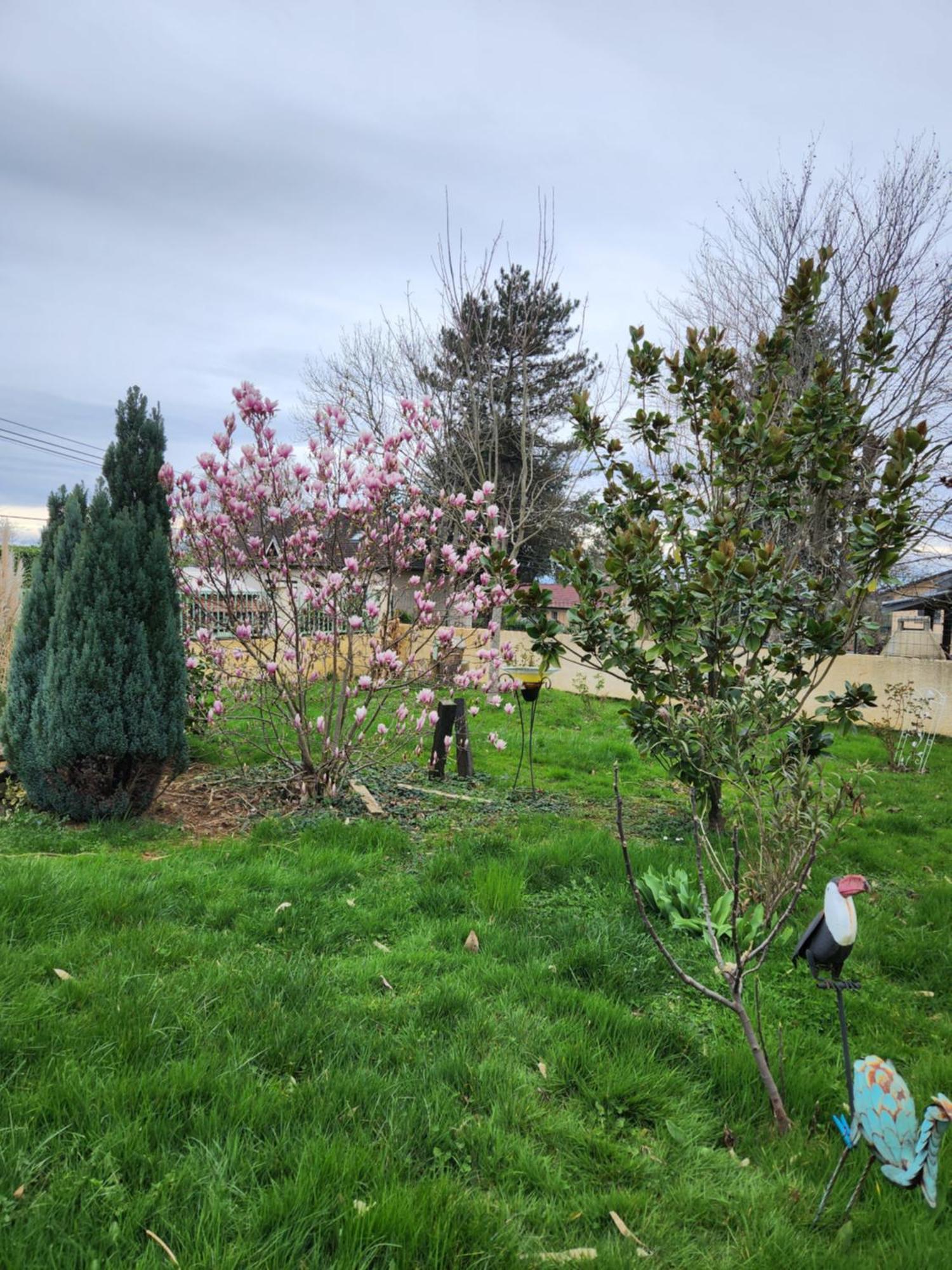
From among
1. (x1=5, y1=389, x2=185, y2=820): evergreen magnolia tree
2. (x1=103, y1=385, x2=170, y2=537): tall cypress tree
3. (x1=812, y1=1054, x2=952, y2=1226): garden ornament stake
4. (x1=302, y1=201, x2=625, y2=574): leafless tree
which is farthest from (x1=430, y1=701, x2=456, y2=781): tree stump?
(x1=302, y1=201, x2=625, y2=574): leafless tree

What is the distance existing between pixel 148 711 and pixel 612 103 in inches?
240

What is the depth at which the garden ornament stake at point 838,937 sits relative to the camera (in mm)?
1488

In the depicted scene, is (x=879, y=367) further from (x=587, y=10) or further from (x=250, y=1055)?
(x=250, y=1055)

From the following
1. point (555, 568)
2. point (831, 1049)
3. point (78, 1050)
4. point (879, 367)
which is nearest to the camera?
point (78, 1050)

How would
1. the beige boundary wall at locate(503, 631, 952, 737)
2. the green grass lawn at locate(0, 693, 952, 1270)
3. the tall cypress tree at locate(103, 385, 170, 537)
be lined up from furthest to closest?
the beige boundary wall at locate(503, 631, 952, 737) < the tall cypress tree at locate(103, 385, 170, 537) < the green grass lawn at locate(0, 693, 952, 1270)

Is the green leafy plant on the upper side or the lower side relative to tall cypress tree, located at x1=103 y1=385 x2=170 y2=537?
lower

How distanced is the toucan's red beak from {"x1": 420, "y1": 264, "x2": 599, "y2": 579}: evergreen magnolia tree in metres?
9.37

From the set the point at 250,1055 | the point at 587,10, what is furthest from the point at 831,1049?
the point at 587,10

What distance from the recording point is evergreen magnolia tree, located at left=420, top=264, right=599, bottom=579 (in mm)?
12109

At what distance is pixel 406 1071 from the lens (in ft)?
6.31

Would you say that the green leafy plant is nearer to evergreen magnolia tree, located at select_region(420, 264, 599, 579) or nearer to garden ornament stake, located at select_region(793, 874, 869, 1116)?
garden ornament stake, located at select_region(793, 874, 869, 1116)

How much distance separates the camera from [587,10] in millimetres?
4910

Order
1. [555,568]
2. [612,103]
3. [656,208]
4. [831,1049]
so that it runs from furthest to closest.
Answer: [656,208], [612,103], [555,568], [831,1049]

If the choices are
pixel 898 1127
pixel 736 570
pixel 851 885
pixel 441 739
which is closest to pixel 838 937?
pixel 851 885
